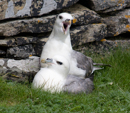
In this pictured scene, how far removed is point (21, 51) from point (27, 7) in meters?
0.88

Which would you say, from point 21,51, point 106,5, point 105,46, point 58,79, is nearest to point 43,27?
point 21,51

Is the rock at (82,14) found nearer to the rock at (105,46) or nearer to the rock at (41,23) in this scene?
the rock at (41,23)

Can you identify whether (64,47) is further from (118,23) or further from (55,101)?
(118,23)

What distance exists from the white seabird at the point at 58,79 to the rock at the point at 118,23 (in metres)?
2.16

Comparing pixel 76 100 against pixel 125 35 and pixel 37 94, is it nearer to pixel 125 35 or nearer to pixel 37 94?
pixel 37 94

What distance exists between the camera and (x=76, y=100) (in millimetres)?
3771

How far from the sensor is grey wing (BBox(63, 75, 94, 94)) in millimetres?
4156

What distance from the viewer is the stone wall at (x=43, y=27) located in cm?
462

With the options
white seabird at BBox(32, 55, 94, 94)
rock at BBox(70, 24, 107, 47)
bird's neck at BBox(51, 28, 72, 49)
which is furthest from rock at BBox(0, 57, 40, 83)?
rock at BBox(70, 24, 107, 47)

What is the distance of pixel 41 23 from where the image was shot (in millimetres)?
4945

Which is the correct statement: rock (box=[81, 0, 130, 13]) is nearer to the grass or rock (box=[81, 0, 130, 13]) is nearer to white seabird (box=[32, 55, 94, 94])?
white seabird (box=[32, 55, 94, 94])

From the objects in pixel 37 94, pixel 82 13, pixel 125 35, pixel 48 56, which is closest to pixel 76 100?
pixel 37 94

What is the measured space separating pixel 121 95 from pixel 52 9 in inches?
87.3

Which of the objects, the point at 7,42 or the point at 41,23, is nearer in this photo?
the point at 7,42
